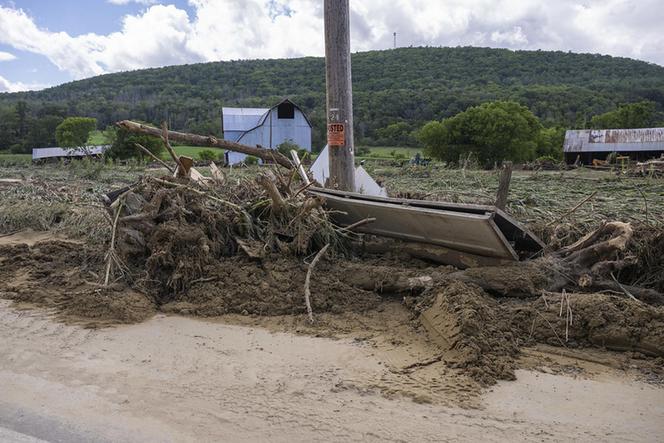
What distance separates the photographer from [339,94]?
7449 mm

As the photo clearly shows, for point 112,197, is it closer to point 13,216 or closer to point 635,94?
point 13,216

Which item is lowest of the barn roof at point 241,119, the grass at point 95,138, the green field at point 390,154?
the green field at point 390,154

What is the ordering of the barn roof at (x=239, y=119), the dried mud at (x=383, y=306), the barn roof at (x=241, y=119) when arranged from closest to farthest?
the dried mud at (x=383, y=306) → the barn roof at (x=241, y=119) → the barn roof at (x=239, y=119)

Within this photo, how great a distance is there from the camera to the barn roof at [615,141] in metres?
39.3

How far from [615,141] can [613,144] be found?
0.34m

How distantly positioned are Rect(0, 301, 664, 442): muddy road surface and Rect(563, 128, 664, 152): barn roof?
3983 cm

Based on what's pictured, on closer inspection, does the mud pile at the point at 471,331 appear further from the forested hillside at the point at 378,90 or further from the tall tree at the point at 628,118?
the tall tree at the point at 628,118

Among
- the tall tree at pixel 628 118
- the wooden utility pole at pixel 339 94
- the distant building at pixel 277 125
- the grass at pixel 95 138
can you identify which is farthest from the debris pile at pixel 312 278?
the tall tree at pixel 628 118

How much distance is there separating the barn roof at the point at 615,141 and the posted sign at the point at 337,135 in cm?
3655

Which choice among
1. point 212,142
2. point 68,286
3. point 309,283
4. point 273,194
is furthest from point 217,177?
point 309,283

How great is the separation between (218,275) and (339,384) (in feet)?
7.69

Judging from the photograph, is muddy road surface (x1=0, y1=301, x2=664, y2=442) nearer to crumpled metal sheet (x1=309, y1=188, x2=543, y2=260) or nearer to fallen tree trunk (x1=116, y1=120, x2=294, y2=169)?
crumpled metal sheet (x1=309, y1=188, x2=543, y2=260)

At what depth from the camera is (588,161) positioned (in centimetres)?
3969

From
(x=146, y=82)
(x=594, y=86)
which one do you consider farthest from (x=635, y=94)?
(x=146, y=82)
